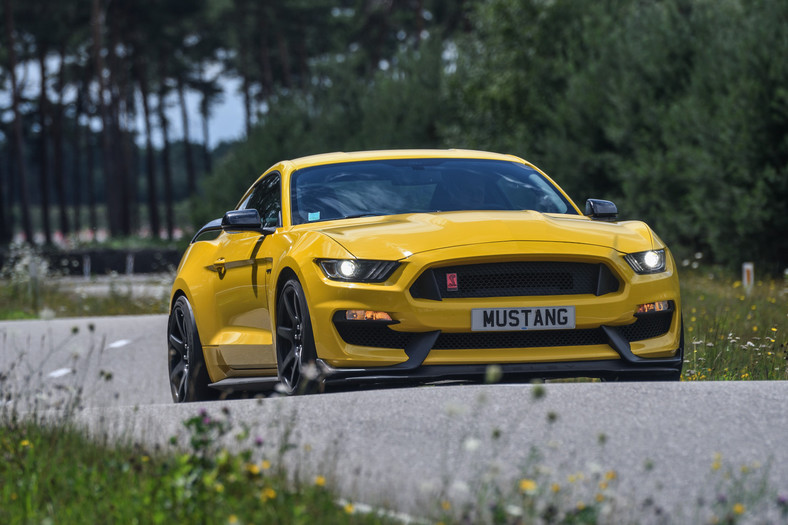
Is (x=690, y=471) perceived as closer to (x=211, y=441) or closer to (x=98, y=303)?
(x=211, y=441)

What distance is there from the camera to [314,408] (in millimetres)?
5562

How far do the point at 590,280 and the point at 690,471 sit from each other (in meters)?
2.10

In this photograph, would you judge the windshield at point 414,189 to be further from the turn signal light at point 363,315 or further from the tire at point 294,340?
the turn signal light at point 363,315

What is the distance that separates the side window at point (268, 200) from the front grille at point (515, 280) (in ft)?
5.67

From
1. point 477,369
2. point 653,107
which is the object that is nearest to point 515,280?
point 477,369

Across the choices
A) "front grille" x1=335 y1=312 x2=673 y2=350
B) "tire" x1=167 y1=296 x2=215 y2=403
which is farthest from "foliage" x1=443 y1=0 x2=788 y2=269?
"front grille" x1=335 y1=312 x2=673 y2=350

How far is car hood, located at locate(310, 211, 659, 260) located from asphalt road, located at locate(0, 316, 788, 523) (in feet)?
2.62

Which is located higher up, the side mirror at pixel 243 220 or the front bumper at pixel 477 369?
the side mirror at pixel 243 220

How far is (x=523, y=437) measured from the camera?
4.90 m

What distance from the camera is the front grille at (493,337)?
20.4 ft

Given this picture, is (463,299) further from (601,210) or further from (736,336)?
(736,336)

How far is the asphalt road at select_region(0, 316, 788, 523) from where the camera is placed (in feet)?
13.6

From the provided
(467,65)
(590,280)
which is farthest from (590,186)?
(590,280)

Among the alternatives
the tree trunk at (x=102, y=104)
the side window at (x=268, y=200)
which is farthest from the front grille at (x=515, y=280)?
the tree trunk at (x=102, y=104)
